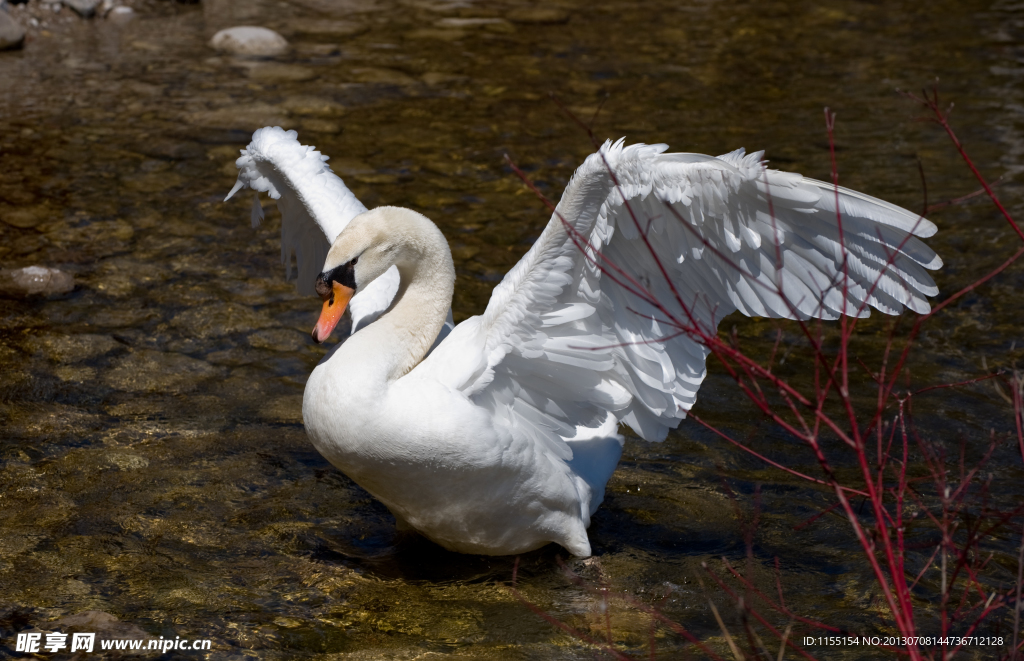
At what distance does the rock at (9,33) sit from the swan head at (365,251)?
31.3 feet

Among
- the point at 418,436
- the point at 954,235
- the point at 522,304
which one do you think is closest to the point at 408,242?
the point at 522,304

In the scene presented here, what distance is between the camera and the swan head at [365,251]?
424 cm

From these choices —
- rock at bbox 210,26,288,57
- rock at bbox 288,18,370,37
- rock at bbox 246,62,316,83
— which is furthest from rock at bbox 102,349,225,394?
rock at bbox 288,18,370,37

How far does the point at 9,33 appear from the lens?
39.1 feet

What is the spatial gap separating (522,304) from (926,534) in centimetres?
225

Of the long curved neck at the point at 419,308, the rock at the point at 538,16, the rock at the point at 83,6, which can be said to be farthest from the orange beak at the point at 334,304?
the rock at the point at 83,6

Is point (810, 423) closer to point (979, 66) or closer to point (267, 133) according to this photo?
point (267, 133)

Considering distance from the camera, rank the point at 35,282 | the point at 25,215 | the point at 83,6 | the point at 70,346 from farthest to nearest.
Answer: the point at 83,6
the point at 25,215
the point at 35,282
the point at 70,346

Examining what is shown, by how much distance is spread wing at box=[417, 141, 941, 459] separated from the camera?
12.9 feet

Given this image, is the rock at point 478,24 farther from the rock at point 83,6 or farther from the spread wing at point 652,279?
the spread wing at point 652,279

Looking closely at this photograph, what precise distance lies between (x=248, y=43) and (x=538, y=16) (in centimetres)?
379

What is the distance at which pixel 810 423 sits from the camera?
19.9ft

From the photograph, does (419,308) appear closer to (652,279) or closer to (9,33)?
(652,279)

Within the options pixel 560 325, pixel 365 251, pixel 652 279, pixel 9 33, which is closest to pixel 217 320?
pixel 365 251
